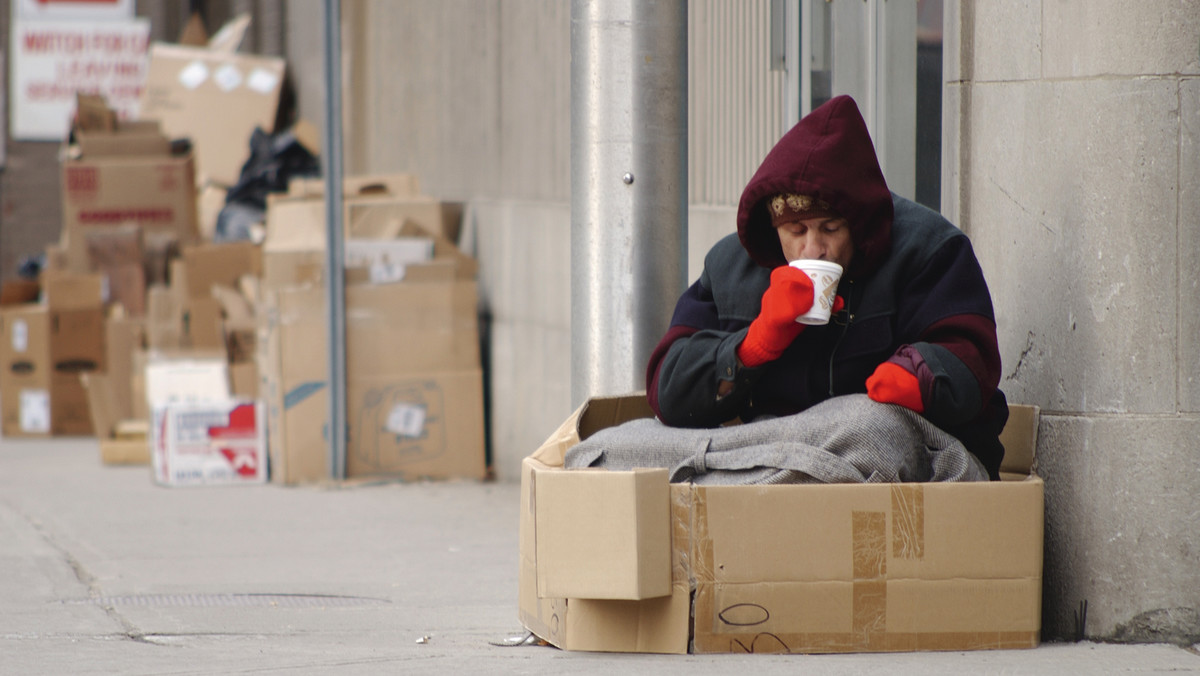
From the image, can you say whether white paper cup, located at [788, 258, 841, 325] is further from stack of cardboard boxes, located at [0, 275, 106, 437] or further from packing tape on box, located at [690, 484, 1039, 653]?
stack of cardboard boxes, located at [0, 275, 106, 437]

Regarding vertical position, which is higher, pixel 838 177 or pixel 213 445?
pixel 838 177

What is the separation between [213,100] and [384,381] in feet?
20.5

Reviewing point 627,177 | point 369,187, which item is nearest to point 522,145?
point 369,187

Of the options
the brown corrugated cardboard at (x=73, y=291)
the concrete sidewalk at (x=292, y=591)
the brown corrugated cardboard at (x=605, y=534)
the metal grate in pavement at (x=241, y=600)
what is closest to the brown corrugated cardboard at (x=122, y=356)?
the brown corrugated cardboard at (x=73, y=291)

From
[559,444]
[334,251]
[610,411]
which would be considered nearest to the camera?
[559,444]

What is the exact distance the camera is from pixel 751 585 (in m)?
2.98

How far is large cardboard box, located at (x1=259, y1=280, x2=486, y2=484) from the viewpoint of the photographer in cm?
704

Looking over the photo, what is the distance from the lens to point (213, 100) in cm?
1259

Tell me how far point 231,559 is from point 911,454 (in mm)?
2806

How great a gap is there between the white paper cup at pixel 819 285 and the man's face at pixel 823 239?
15cm

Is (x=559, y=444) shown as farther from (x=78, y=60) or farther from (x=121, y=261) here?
(x=78, y=60)

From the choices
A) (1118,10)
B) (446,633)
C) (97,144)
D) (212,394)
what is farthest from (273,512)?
(97,144)

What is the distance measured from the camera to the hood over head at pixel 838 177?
9.96ft

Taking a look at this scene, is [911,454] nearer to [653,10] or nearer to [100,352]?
[653,10]
